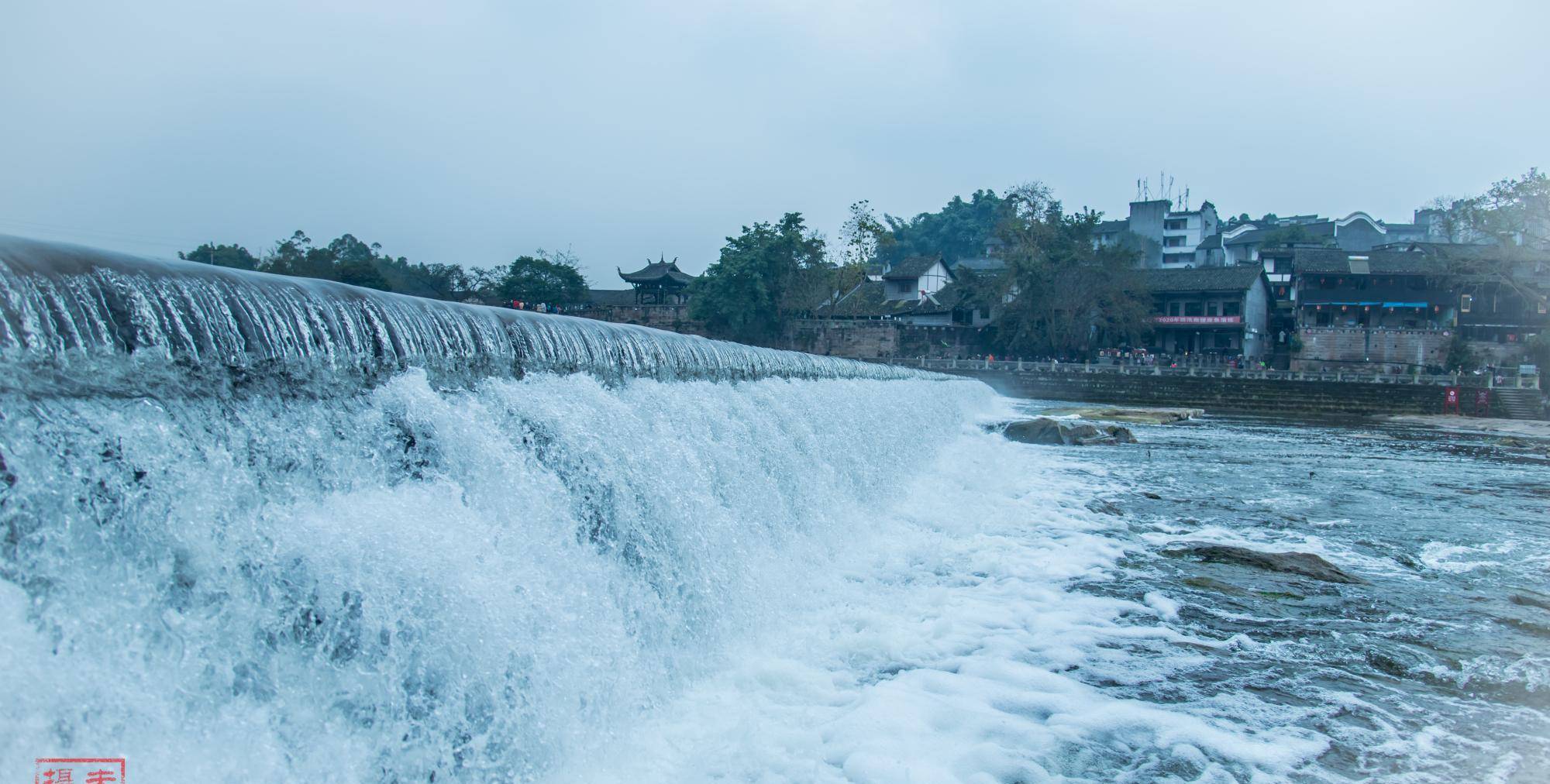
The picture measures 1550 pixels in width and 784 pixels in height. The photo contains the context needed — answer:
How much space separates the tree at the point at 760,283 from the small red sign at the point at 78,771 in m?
40.9

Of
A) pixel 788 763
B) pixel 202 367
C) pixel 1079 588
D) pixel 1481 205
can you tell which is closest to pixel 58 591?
pixel 202 367

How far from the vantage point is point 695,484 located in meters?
5.96

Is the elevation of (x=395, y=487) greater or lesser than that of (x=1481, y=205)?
lesser

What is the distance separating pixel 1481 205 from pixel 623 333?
4521cm

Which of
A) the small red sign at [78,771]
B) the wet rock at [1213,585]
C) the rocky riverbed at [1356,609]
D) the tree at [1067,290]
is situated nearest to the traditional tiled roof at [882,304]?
the tree at [1067,290]

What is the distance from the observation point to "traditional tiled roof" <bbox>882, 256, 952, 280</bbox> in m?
51.4

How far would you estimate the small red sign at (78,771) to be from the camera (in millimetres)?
2262

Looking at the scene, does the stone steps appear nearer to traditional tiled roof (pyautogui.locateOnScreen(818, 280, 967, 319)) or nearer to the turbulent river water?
traditional tiled roof (pyautogui.locateOnScreen(818, 280, 967, 319))

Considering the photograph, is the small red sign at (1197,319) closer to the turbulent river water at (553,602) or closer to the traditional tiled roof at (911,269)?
the traditional tiled roof at (911,269)

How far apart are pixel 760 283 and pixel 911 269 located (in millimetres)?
12132

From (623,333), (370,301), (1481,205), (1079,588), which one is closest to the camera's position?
(370,301)

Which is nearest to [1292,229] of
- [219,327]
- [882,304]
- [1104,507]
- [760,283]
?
[882,304]

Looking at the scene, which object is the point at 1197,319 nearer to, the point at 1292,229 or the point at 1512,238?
the point at 1512,238

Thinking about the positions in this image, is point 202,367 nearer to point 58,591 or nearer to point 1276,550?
point 58,591
